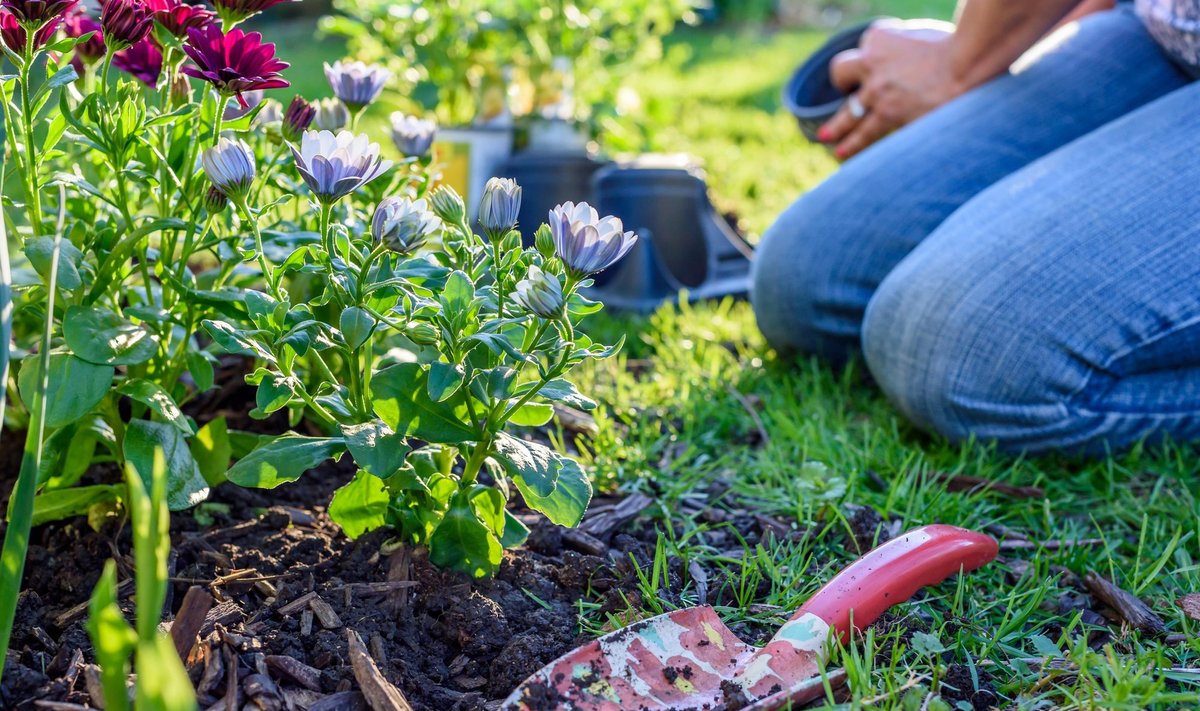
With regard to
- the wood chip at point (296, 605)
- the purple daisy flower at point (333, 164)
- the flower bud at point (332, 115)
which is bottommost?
the wood chip at point (296, 605)

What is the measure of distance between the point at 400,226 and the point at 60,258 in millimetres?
353

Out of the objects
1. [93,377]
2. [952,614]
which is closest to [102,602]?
[93,377]

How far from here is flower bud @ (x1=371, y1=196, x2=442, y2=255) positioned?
0.96 meters

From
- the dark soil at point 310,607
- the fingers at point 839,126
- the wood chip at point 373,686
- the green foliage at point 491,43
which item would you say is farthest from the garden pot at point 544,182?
the wood chip at point 373,686

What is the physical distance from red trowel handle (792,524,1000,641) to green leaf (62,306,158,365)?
0.72 metres

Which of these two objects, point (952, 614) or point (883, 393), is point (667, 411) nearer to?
point (883, 393)

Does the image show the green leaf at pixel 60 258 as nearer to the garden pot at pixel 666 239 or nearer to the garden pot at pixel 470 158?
the garden pot at pixel 666 239

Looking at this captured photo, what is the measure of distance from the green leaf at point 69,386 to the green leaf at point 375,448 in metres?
0.26

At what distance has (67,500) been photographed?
1.19 m

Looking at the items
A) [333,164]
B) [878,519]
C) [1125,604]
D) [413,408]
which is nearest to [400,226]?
[333,164]

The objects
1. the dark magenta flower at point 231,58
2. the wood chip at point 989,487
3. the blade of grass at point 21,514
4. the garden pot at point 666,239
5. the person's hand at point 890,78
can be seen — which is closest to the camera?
the blade of grass at point 21,514

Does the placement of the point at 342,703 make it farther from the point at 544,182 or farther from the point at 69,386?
the point at 544,182

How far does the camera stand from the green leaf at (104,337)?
3.51ft

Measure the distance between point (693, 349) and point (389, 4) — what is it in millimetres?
1375
